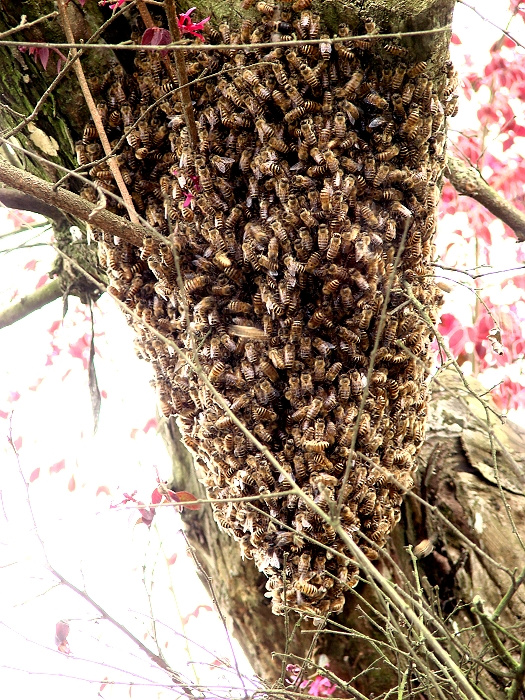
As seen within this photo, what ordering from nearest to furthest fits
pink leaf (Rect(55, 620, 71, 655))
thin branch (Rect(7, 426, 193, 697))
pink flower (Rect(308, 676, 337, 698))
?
thin branch (Rect(7, 426, 193, 697)) < pink leaf (Rect(55, 620, 71, 655)) < pink flower (Rect(308, 676, 337, 698))

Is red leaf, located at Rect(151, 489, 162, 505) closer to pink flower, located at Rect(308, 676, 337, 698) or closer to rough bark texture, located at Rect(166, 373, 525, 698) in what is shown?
rough bark texture, located at Rect(166, 373, 525, 698)

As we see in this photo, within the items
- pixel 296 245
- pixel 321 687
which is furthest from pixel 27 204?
pixel 321 687

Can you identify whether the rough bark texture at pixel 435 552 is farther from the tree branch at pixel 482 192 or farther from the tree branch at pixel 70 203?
the tree branch at pixel 70 203

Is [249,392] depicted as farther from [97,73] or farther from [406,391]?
[97,73]

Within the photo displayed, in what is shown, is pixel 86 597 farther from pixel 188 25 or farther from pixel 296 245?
pixel 188 25

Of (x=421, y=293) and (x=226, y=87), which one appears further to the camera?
(x=421, y=293)

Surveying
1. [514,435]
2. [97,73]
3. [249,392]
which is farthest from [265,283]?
[514,435]

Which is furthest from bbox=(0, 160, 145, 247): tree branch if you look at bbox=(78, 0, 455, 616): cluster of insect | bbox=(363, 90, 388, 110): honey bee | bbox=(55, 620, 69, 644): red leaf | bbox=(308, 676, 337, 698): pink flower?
bbox=(308, 676, 337, 698): pink flower
